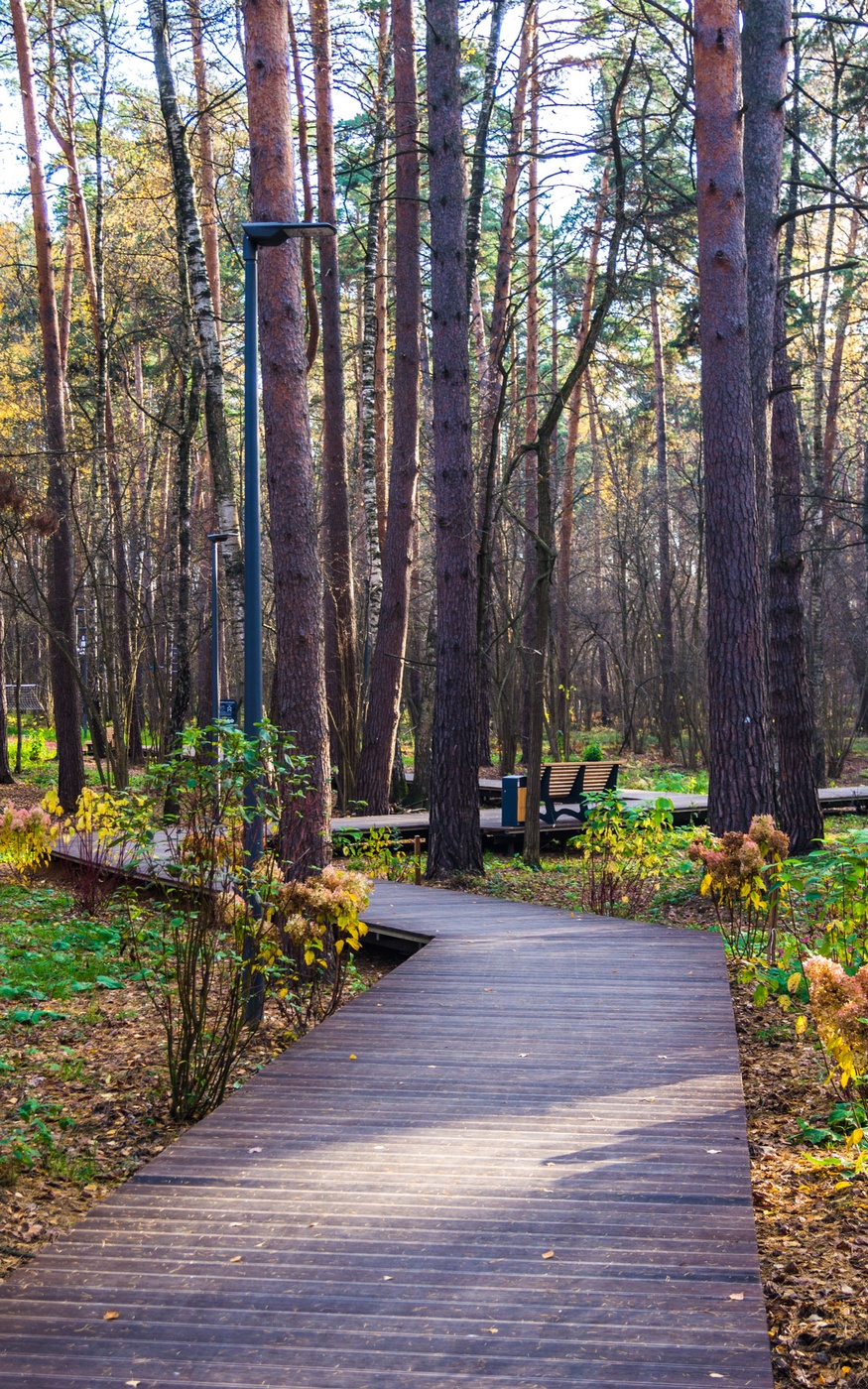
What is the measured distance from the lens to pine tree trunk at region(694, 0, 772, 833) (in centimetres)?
950

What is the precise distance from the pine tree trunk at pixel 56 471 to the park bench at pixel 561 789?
20.6 feet

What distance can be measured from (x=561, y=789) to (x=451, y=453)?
17.0 feet

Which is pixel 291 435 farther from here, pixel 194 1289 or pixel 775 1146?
pixel 194 1289

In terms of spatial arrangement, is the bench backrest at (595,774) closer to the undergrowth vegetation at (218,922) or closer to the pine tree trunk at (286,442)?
the undergrowth vegetation at (218,922)

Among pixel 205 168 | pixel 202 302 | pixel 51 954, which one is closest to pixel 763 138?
pixel 202 302

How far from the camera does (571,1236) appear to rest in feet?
11.2

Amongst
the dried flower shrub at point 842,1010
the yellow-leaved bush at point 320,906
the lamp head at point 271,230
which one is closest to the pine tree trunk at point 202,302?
the lamp head at point 271,230

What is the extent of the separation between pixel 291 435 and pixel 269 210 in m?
1.45

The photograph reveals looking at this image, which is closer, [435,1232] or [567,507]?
[435,1232]

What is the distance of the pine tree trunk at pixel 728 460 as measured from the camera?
31.2 ft

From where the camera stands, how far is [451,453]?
11023mm

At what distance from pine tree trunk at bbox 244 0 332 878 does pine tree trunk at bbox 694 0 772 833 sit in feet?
11.7

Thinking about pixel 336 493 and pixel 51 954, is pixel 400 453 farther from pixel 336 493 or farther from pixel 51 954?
pixel 51 954

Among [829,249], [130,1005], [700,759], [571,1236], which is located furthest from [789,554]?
[700,759]
